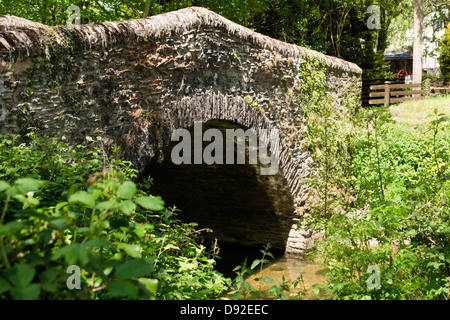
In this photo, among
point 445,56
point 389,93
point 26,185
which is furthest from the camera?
point 445,56

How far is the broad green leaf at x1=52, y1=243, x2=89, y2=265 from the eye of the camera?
1069 millimetres

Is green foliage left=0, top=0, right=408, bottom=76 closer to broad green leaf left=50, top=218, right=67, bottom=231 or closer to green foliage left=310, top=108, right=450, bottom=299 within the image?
green foliage left=310, top=108, right=450, bottom=299

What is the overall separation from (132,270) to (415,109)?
1411 centimetres

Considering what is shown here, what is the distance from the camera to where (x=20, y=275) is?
1.03 metres

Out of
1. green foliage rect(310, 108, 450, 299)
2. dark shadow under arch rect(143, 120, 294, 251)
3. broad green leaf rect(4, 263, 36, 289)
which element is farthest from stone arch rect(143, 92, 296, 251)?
broad green leaf rect(4, 263, 36, 289)

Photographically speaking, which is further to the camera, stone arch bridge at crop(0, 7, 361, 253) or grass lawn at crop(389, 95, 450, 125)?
grass lawn at crop(389, 95, 450, 125)

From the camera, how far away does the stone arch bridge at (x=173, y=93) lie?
3.55 metres

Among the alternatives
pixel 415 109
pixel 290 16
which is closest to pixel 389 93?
pixel 415 109

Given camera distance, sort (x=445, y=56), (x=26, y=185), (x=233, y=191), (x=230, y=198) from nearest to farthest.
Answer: (x=26, y=185) < (x=233, y=191) < (x=230, y=198) < (x=445, y=56)

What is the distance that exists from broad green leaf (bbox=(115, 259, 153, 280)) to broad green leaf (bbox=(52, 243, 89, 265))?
11 centimetres

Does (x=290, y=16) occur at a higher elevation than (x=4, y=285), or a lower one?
higher

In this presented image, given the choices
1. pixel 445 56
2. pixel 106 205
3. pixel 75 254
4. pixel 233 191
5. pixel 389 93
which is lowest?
pixel 233 191

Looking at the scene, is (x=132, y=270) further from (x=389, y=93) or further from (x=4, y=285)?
(x=389, y=93)

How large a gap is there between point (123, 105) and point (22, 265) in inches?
135
